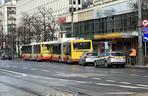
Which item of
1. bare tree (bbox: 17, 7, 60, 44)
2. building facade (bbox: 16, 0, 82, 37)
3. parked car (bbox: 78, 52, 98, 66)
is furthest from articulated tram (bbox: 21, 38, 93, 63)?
building facade (bbox: 16, 0, 82, 37)

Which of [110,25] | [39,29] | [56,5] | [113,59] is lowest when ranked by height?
[113,59]

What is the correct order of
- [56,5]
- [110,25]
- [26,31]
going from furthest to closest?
1. [56,5]
2. [26,31]
3. [110,25]

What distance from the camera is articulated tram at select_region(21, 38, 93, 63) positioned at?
5606 cm

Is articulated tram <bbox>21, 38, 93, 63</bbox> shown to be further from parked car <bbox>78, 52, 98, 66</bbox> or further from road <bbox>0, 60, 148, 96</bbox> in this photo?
road <bbox>0, 60, 148, 96</bbox>

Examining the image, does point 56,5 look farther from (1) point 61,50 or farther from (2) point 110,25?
(1) point 61,50

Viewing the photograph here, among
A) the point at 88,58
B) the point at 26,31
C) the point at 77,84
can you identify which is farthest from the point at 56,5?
the point at 77,84

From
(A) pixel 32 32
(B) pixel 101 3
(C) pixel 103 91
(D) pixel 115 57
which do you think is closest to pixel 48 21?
(A) pixel 32 32

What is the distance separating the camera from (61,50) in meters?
61.2

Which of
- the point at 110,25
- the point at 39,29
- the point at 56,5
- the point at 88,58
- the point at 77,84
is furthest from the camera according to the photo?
the point at 56,5

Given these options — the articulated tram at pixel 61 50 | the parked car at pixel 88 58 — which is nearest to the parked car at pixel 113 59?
the parked car at pixel 88 58

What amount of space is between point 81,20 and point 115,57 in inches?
1764

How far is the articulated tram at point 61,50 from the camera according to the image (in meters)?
56.1

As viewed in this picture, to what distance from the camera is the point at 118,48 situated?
70688 millimetres

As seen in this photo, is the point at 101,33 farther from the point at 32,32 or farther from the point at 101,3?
the point at 32,32
